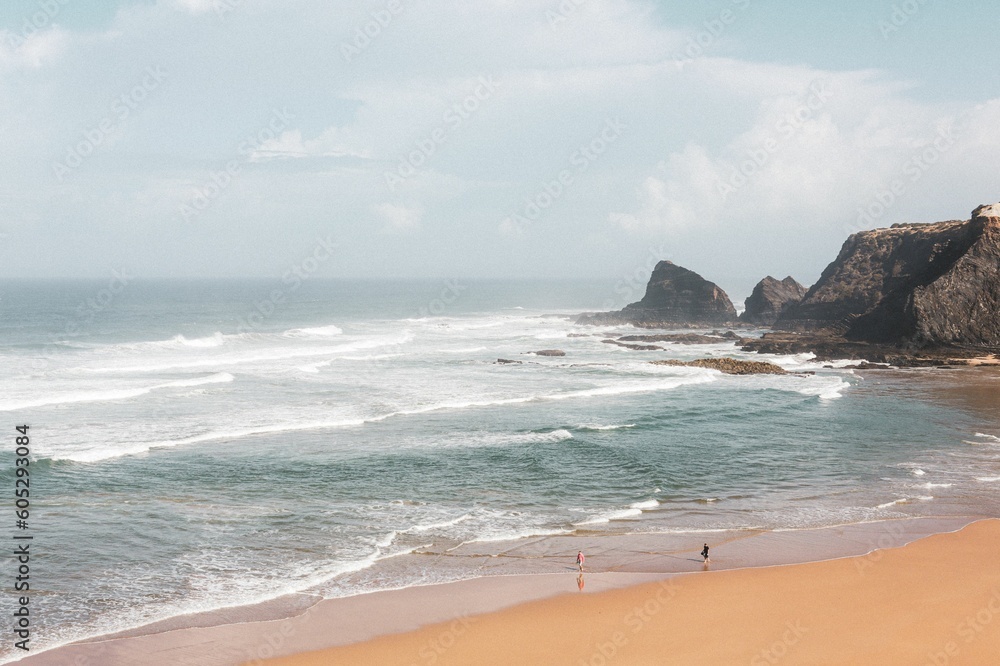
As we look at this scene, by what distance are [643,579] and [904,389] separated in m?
33.0

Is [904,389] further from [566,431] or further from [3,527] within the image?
[3,527]

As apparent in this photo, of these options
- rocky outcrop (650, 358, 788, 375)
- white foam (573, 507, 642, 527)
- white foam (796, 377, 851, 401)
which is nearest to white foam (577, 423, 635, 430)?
white foam (573, 507, 642, 527)

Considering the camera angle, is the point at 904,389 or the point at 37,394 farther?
the point at 904,389

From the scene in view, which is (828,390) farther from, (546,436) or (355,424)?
(355,424)

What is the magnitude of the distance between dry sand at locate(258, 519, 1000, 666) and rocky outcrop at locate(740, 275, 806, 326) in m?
72.3

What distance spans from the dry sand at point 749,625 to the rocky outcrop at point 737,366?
105 ft

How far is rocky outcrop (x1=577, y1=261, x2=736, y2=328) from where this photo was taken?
88.9 meters

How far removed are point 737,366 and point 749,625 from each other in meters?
37.7

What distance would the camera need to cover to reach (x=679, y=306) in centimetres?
8956

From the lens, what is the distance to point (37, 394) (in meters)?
38.3

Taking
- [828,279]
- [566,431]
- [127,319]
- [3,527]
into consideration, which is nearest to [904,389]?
[566,431]

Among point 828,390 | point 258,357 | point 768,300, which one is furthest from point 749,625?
point 768,300

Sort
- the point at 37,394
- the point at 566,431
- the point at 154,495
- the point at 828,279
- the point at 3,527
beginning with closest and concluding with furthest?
the point at 3,527
the point at 154,495
the point at 566,431
the point at 37,394
the point at 828,279

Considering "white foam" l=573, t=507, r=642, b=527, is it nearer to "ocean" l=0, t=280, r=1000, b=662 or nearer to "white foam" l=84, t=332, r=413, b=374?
"ocean" l=0, t=280, r=1000, b=662
